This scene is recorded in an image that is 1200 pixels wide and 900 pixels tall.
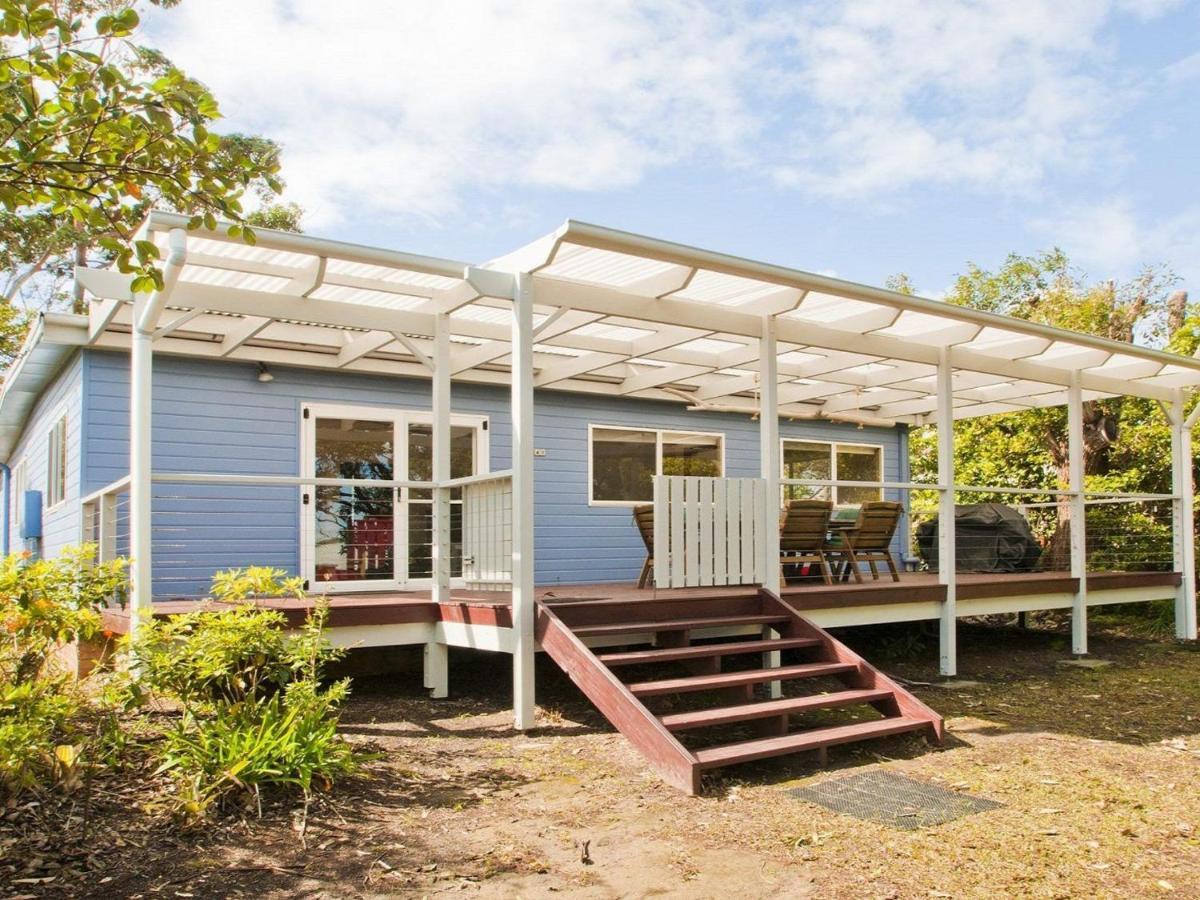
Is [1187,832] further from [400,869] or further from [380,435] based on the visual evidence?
[380,435]

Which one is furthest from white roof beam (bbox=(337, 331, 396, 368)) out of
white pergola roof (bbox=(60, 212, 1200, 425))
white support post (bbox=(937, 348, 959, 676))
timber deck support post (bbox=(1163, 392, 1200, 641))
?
timber deck support post (bbox=(1163, 392, 1200, 641))

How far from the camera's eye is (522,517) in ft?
19.1

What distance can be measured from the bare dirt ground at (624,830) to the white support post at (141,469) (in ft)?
4.93

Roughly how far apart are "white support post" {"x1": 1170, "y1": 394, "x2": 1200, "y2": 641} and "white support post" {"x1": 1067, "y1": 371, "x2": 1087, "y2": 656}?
186 centimetres

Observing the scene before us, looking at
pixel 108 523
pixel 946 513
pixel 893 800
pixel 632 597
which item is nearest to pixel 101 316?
pixel 108 523

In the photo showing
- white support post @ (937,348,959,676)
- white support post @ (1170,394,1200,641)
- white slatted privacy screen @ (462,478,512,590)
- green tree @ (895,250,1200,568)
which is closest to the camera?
white slatted privacy screen @ (462,478,512,590)

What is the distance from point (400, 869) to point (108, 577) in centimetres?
315

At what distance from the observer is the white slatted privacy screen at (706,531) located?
21.3 feet

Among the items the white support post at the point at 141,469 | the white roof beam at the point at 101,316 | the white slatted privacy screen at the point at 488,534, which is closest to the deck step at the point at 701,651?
the white slatted privacy screen at the point at 488,534

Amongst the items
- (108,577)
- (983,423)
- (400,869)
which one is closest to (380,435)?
(108,577)

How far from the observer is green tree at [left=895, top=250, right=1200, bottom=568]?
1316 centimetres

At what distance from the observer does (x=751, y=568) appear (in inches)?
273

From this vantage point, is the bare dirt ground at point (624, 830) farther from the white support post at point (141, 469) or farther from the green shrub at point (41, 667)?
the white support post at point (141, 469)

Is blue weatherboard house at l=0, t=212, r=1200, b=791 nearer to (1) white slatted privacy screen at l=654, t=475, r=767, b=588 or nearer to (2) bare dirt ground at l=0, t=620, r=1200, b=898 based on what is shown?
(1) white slatted privacy screen at l=654, t=475, r=767, b=588
